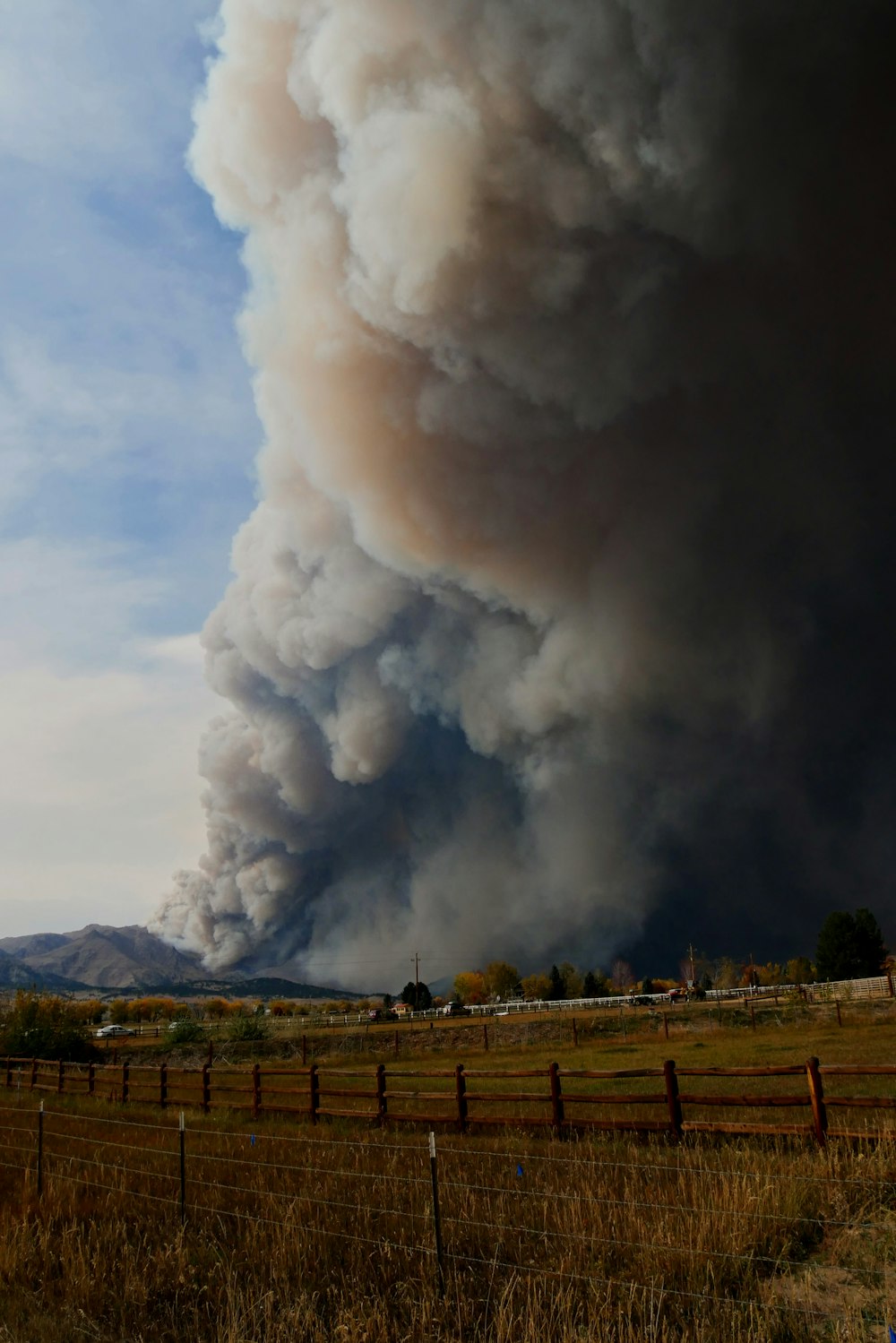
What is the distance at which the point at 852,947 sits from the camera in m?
85.9

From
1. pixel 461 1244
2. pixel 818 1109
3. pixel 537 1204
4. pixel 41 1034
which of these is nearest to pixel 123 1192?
pixel 461 1244

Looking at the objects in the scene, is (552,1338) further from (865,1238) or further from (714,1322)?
(865,1238)

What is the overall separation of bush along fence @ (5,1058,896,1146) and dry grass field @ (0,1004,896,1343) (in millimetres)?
462

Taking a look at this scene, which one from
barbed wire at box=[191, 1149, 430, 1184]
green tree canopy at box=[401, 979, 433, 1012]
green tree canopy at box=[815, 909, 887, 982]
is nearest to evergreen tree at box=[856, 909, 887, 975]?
green tree canopy at box=[815, 909, 887, 982]

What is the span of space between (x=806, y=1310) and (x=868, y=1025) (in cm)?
3696

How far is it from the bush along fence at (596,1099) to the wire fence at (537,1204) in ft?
2.08

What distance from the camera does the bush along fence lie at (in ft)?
35.4

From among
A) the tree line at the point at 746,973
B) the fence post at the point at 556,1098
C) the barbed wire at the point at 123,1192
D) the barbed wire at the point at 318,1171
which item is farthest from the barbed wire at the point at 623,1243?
the tree line at the point at 746,973

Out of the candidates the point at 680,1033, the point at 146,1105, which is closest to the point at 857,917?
the point at 680,1033

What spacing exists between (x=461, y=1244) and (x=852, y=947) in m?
90.3

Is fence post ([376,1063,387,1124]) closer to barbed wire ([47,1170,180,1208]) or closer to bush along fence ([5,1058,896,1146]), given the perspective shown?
bush along fence ([5,1058,896,1146])

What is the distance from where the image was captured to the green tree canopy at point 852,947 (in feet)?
281

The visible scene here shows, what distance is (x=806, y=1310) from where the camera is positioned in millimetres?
5691

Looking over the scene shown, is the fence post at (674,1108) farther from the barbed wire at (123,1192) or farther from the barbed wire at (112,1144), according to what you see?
the barbed wire at (112,1144)
